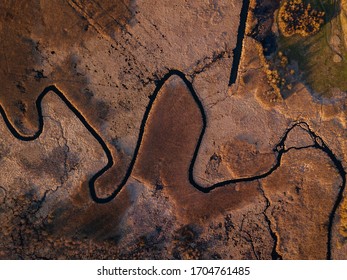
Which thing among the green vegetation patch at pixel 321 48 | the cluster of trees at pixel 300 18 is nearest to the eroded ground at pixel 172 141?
the green vegetation patch at pixel 321 48

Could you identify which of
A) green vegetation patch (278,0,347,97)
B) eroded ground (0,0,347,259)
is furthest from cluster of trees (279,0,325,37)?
eroded ground (0,0,347,259)

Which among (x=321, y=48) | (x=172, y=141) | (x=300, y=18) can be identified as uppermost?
(x=300, y=18)

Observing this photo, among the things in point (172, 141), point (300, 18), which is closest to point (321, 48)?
point (300, 18)

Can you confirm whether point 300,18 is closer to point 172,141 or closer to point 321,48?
point 321,48

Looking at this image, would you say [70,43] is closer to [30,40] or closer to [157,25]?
[30,40]

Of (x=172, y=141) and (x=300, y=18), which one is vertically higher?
(x=300, y=18)
